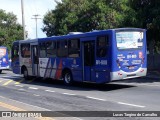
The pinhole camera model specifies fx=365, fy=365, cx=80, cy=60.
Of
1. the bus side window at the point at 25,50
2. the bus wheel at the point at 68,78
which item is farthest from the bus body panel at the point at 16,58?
the bus wheel at the point at 68,78

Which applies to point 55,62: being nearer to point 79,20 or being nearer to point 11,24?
point 79,20

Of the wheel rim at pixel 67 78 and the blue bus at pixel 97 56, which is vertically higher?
the blue bus at pixel 97 56

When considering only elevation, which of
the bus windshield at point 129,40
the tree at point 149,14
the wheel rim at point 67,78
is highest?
the tree at point 149,14

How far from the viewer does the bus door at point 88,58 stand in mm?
17016

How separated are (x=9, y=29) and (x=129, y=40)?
40.7 m

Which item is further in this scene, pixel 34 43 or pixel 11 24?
pixel 11 24

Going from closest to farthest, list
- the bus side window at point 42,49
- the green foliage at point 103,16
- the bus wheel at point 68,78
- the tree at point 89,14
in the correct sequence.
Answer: the bus wheel at point 68,78
the bus side window at point 42,49
the green foliage at point 103,16
the tree at point 89,14

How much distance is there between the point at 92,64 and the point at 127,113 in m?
6.89

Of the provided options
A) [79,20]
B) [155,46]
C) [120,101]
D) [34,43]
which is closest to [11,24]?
[79,20]

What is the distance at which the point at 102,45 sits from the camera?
1644cm

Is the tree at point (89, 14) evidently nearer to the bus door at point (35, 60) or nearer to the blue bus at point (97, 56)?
the bus door at point (35, 60)

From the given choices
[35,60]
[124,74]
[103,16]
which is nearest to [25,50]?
[35,60]

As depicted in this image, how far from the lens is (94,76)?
1689 cm

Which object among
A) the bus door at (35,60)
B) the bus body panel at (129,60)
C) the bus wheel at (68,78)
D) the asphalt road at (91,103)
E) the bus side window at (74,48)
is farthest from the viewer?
the bus door at (35,60)
